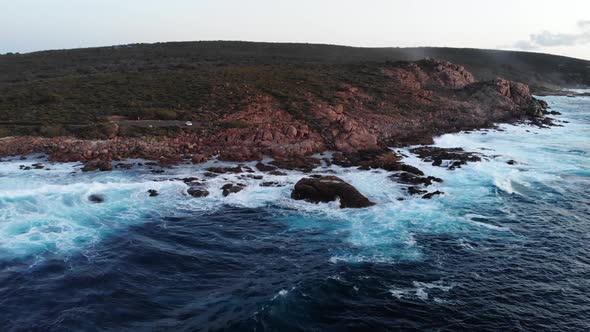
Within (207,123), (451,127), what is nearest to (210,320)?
(207,123)

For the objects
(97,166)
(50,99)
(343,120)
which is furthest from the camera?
(50,99)

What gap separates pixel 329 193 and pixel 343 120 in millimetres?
18310

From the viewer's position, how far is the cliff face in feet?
122

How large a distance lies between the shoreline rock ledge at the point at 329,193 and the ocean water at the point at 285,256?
28.4 inches

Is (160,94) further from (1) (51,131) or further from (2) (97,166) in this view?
(2) (97,166)

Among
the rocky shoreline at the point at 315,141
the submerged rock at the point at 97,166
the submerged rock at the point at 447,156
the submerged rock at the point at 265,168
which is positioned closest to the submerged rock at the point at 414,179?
the rocky shoreline at the point at 315,141

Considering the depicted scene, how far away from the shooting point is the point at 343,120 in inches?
1735

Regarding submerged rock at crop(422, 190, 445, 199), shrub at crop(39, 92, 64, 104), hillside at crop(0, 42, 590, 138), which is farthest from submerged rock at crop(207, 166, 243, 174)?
shrub at crop(39, 92, 64, 104)

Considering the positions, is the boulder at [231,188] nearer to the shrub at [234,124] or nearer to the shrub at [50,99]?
the shrub at [234,124]

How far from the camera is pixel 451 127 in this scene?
52.6 m

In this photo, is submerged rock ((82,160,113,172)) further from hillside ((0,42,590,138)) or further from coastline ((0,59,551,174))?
hillside ((0,42,590,138))

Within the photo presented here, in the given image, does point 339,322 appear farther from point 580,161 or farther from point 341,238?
point 580,161

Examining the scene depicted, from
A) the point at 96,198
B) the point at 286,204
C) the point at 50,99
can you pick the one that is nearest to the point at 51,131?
the point at 50,99

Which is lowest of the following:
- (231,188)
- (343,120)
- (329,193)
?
(231,188)
